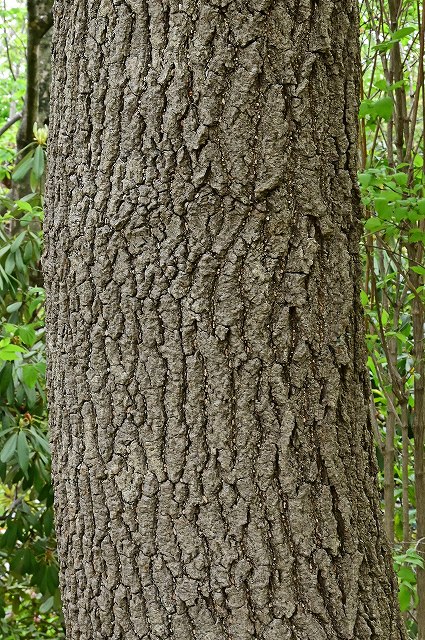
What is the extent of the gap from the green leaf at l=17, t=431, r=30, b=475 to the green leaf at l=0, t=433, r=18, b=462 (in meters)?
0.02

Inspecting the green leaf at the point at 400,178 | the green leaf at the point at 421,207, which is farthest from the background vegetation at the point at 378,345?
the green leaf at the point at 421,207

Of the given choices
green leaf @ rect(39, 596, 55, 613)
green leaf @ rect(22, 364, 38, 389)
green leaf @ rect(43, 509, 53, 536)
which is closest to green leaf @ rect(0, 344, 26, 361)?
green leaf @ rect(22, 364, 38, 389)

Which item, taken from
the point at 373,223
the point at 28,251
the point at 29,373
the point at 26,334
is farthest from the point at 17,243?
the point at 373,223

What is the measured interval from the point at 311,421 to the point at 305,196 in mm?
377

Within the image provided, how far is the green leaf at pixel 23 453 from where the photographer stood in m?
2.68

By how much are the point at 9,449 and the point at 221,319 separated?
172cm

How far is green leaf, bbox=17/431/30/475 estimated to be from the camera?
2.68 m

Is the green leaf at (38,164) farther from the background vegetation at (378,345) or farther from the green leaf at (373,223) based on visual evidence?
the green leaf at (373,223)

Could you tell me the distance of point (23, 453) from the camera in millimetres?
2693

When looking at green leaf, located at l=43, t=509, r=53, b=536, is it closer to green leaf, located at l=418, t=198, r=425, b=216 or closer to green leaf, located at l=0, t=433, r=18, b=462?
green leaf, located at l=0, t=433, r=18, b=462

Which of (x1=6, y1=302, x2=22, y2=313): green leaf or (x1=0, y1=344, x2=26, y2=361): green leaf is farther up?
(x1=0, y1=344, x2=26, y2=361): green leaf

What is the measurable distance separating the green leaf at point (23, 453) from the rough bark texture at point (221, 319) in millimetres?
1439

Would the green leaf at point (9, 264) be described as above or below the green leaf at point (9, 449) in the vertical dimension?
above

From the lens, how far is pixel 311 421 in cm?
125
